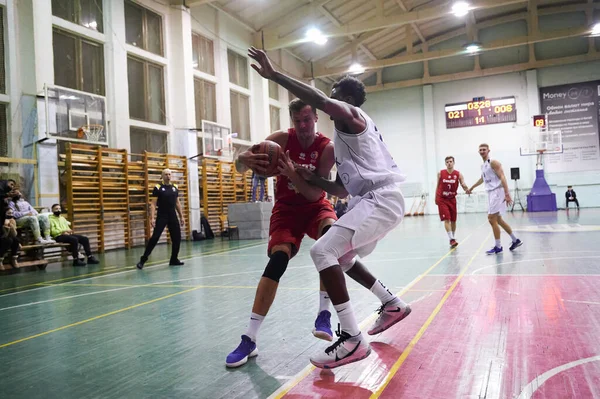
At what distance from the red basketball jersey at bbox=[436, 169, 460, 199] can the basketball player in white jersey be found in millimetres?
6235

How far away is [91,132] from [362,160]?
34.9ft

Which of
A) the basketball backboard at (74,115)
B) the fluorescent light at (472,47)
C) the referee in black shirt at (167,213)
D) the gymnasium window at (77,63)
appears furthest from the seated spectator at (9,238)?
the fluorescent light at (472,47)

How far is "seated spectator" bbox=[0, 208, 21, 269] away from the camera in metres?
8.36

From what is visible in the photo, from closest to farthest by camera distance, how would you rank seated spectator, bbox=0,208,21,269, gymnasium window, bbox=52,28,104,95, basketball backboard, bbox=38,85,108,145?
seated spectator, bbox=0,208,21,269
basketball backboard, bbox=38,85,108,145
gymnasium window, bbox=52,28,104,95

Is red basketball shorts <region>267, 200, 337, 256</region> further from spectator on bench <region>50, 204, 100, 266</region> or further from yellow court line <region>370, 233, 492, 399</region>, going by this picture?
spectator on bench <region>50, 204, 100, 266</region>

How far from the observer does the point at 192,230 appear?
15.4 m

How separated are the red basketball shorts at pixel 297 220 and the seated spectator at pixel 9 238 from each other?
7.22 meters

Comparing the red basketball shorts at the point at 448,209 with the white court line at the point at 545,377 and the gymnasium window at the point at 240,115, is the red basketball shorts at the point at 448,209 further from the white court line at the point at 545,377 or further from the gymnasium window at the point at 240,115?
the gymnasium window at the point at 240,115

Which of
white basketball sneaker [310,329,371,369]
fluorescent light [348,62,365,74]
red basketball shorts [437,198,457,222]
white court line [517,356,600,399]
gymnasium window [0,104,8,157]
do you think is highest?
fluorescent light [348,62,365,74]

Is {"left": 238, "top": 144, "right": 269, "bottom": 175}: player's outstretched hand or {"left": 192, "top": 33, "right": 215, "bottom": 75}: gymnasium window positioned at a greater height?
{"left": 192, "top": 33, "right": 215, "bottom": 75}: gymnasium window

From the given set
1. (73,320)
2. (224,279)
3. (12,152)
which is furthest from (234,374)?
(12,152)

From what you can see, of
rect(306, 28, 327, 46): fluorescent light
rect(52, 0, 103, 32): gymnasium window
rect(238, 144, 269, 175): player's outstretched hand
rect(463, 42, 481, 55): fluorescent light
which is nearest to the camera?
rect(238, 144, 269, 175): player's outstretched hand

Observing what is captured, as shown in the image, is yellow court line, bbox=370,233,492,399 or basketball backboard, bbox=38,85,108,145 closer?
yellow court line, bbox=370,233,492,399

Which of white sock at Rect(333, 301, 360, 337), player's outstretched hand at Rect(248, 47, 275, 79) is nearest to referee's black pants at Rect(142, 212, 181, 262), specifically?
white sock at Rect(333, 301, 360, 337)
